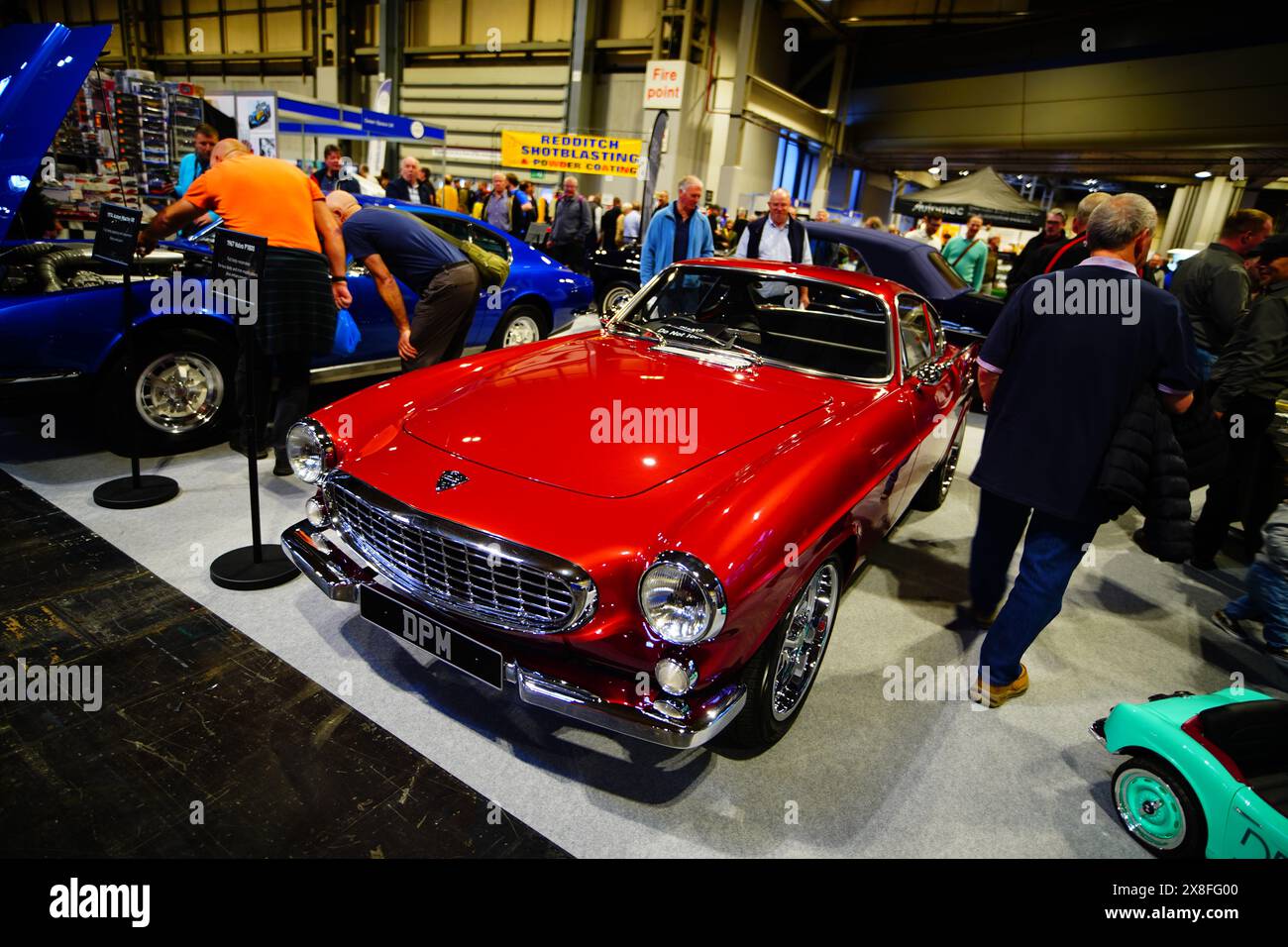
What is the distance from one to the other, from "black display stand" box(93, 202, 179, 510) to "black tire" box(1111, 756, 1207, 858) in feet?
14.3

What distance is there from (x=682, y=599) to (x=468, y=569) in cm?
65

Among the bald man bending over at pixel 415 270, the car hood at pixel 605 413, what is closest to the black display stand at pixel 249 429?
the car hood at pixel 605 413

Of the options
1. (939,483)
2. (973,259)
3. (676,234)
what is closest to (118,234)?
(676,234)

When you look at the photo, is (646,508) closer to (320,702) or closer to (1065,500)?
(320,702)

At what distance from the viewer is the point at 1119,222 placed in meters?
2.36

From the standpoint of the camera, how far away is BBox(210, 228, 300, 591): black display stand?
114 inches

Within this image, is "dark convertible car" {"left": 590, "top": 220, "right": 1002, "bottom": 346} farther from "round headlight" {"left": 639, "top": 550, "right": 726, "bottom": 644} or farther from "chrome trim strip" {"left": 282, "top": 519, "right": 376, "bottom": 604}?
"round headlight" {"left": 639, "top": 550, "right": 726, "bottom": 644}

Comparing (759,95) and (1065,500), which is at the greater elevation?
(759,95)

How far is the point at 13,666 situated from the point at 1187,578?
18.5ft

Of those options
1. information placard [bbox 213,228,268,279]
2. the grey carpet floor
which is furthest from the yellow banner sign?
the grey carpet floor

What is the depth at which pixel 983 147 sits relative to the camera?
65.2 feet

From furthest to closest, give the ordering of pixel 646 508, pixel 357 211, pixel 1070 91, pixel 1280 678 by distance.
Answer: pixel 1070 91, pixel 357 211, pixel 1280 678, pixel 646 508
